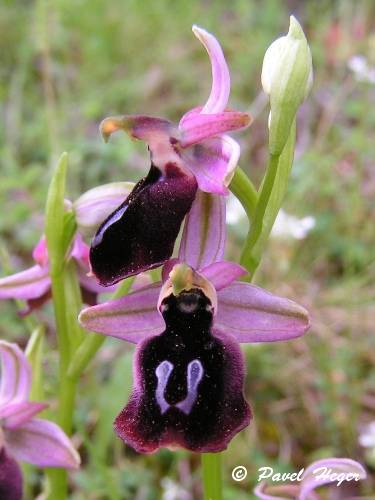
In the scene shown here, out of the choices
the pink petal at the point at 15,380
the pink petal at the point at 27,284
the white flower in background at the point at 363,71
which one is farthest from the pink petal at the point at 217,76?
the white flower in background at the point at 363,71

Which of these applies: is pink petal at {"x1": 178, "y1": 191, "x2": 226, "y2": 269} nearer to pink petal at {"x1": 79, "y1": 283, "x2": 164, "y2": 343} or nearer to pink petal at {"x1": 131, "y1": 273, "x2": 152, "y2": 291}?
pink petal at {"x1": 79, "y1": 283, "x2": 164, "y2": 343}

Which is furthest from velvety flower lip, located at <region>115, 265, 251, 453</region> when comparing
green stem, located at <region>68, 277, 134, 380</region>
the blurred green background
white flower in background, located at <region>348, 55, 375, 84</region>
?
white flower in background, located at <region>348, 55, 375, 84</region>

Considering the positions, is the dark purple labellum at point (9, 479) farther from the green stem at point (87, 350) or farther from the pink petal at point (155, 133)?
the pink petal at point (155, 133)

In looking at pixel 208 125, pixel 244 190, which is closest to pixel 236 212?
pixel 244 190

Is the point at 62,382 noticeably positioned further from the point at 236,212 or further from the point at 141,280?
the point at 236,212

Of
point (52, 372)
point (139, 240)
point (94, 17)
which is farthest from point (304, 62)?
point (94, 17)

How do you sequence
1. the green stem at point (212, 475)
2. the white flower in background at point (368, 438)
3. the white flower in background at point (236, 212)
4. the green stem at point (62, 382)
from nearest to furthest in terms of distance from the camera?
the green stem at point (212, 475) < the green stem at point (62, 382) < the white flower in background at point (368, 438) < the white flower in background at point (236, 212)

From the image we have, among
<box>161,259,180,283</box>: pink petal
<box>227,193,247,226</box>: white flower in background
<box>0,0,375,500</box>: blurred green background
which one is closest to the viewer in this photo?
<box>161,259,180,283</box>: pink petal
